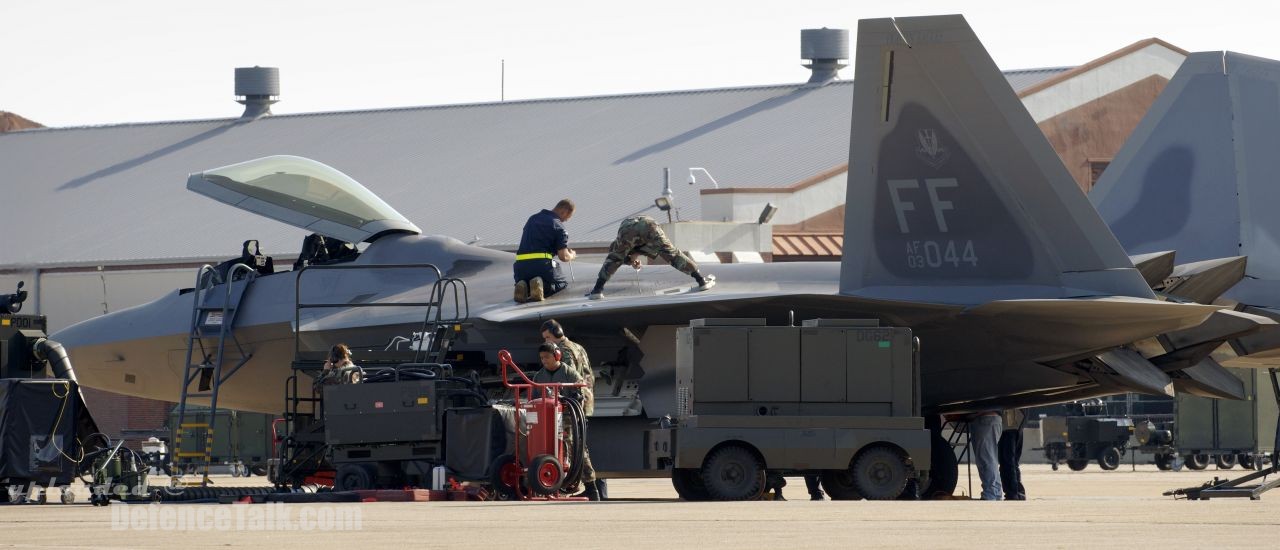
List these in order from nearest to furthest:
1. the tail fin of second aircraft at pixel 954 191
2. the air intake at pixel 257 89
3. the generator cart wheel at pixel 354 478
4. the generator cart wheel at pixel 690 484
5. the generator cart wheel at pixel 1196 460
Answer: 1. the generator cart wheel at pixel 690 484
2. the generator cart wheel at pixel 354 478
3. the tail fin of second aircraft at pixel 954 191
4. the generator cart wheel at pixel 1196 460
5. the air intake at pixel 257 89

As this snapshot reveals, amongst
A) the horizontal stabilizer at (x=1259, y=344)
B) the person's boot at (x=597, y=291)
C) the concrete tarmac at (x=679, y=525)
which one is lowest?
the concrete tarmac at (x=679, y=525)

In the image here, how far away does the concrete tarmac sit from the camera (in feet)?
25.5

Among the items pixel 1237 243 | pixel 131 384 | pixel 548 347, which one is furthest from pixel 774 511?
pixel 131 384

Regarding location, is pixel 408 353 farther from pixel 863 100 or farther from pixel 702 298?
pixel 863 100

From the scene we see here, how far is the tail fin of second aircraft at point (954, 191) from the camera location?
1344cm

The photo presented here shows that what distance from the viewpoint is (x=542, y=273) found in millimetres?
15383

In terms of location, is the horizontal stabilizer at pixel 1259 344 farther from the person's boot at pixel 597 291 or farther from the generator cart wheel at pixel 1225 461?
the generator cart wheel at pixel 1225 461

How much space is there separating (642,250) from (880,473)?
313cm

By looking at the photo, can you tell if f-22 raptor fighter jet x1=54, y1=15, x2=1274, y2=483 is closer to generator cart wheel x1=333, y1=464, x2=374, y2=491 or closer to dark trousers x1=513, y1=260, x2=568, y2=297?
dark trousers x1=513, y1=260, x2=568, y2=297

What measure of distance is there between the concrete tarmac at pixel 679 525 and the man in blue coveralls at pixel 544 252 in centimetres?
429

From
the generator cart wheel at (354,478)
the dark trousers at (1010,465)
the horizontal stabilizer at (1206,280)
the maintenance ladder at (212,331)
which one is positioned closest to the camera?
the generator cart wheel at (354,478)

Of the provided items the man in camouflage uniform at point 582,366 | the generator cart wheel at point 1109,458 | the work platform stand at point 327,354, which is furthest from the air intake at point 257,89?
the man in camouflage uniform at point 582,366

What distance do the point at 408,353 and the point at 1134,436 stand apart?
61.3 ft

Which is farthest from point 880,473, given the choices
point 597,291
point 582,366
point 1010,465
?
point 597,291
